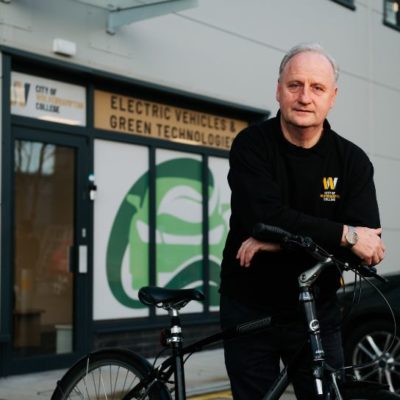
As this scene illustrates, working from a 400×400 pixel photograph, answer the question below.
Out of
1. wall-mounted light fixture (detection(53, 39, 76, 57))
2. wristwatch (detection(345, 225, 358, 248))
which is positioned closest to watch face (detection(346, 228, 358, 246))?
wristwatch (detection(345, 225, 358, 248))

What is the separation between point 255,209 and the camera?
2.71m

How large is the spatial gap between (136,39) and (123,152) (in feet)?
4.21

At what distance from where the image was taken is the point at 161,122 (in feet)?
30.0

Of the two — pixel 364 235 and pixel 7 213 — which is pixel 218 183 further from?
pixel 364 235

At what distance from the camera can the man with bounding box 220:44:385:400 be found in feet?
8.90

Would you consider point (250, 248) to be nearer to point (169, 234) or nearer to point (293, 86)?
point (293, 86)

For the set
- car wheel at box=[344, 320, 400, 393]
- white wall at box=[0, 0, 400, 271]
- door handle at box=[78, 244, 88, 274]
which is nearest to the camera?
car wheel at box=[344, 320, 400, 393]

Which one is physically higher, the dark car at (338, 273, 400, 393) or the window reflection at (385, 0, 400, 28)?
the window reflection at (385, 0, 400, 28)

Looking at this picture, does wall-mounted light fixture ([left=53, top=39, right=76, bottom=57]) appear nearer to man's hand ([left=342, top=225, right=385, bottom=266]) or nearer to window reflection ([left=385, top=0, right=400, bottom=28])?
man's hand ([left=342, top=225, right=385, bottom=266])

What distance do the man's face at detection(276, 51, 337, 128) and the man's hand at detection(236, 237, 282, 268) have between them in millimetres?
444

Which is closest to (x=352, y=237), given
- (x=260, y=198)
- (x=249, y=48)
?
(x=260, y=198)

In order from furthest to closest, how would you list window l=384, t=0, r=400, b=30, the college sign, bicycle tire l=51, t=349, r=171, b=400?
window l=384, t=0, r=400, b=30
the college sign
bicycle tire l=51, t=349, r=171, b=400

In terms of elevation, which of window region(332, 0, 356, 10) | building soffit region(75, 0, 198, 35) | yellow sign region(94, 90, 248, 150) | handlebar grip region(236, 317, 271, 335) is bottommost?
handlebar grip region(236, 317, 271, 335)

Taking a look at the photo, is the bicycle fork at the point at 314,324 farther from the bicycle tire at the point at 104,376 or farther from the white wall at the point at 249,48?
the white wall at the point at 249,48
